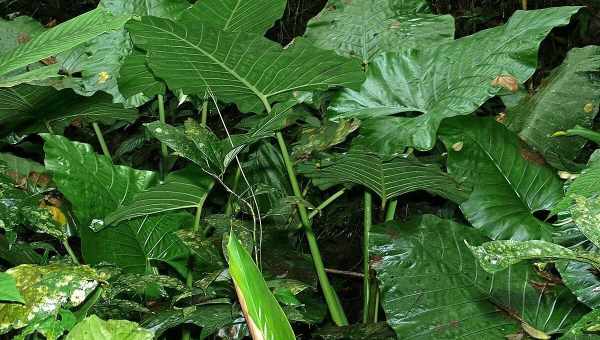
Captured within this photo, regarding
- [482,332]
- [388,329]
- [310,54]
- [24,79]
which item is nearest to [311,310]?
[388,329]

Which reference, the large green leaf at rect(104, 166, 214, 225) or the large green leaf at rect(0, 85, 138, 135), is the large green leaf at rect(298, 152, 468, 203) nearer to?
the large green leaf at rect(104, 166, 214, 225)

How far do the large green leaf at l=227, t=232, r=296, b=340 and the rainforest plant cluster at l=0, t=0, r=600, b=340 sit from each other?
0.18m

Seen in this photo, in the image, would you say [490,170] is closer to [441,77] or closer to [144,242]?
[441,77]

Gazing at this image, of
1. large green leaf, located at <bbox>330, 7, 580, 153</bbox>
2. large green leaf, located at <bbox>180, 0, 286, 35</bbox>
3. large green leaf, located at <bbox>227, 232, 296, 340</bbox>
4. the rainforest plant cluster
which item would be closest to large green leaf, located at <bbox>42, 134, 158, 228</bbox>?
the rainforest plant cluster

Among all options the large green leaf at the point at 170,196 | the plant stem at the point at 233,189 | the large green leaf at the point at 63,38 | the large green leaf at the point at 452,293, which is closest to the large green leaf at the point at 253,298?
the large green leaf at the point at 63,38

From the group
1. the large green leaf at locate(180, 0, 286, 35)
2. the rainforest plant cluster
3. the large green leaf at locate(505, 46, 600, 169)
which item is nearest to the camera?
the rainforest plant cluster

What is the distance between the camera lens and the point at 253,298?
19.9 inches

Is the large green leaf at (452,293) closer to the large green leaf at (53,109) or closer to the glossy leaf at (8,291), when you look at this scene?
the glossy leaf at (8,291)

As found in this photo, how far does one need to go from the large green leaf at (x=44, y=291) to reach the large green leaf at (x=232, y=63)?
35 centimetres

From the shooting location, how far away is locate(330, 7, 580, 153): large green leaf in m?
1.06

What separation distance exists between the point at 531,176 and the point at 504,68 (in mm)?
183

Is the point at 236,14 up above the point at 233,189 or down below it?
above

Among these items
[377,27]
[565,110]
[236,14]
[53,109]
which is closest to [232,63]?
[236,14]

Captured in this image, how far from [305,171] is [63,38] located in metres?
0.51
